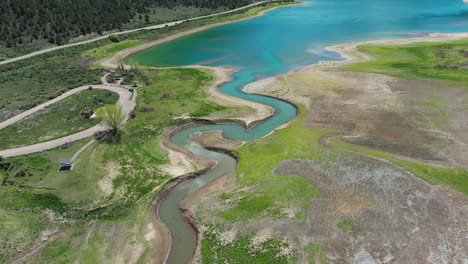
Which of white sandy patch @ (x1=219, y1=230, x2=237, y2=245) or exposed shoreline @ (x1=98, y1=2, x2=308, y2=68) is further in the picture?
exposed shoreline @ (x1=98, y1=2, x2=308, y2=68)

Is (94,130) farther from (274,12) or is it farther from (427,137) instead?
(274,12)

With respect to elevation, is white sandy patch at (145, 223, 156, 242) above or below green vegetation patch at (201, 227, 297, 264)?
above

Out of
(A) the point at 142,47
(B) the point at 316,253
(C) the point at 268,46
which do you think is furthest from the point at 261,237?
(A) the point at 142,47

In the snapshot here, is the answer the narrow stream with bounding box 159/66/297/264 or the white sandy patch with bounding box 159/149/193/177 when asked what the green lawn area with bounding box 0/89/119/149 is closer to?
the narrow stream with bounding box 159/66/297/264

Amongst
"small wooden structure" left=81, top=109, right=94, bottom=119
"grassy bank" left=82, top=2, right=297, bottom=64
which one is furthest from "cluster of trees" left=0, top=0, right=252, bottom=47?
"small wooden structure" left=81, top=109, right=94, bottom=119

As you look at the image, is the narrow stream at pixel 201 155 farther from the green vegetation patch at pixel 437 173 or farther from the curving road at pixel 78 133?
the green vegetation patch at pixel 437 173

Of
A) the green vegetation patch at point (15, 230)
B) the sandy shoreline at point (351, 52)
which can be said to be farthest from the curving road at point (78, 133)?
the sandy shoreline at point (351, 52)
